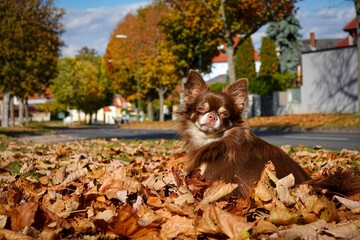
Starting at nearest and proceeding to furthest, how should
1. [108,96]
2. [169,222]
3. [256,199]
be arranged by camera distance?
[169,222], [256,199], [108,96]

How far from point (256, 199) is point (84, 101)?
87.8 m

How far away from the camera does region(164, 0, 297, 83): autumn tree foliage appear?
2952cm

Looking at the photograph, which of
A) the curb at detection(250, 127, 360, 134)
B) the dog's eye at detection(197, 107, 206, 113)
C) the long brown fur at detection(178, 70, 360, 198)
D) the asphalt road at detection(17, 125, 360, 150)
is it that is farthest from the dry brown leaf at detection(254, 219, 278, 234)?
the curb at detection(250, 127, 360, 134)

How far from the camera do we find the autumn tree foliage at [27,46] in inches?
1508

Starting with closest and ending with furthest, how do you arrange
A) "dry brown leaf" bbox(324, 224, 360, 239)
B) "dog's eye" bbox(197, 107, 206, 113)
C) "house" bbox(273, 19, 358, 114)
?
1. "dry brown leaf" bbox(324, 224, 360, 239)
2. "dog's eye" bbox(197, 107, 206, 113)
3. "house" bbox(273, 19, 358, 114)

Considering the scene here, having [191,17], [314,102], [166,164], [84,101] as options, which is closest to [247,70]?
[84,101]

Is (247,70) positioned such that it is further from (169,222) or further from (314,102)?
(169,222)

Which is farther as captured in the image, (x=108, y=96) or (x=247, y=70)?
(x=108, y=96)

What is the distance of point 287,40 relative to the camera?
84.4 m

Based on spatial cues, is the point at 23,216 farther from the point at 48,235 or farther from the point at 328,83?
the point at 328,83

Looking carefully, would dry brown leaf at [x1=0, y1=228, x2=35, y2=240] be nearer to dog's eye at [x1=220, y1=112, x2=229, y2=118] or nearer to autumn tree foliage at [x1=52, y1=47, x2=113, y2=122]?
dog's eye at [x1=220, y1=112, x2=229, y2=118]

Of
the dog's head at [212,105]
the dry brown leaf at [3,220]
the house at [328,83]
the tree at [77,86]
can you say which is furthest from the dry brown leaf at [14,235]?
the tree at [77,86]

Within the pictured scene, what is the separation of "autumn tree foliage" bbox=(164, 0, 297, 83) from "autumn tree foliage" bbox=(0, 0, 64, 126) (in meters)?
13.0

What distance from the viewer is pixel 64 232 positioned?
3117mm
